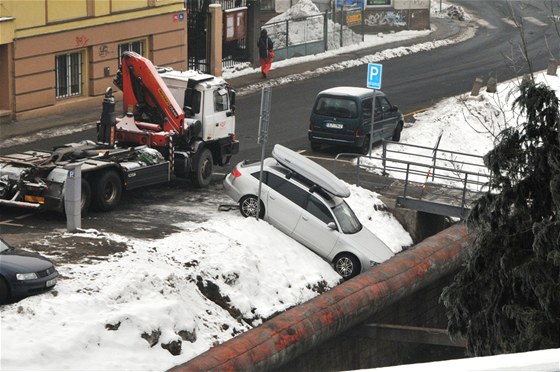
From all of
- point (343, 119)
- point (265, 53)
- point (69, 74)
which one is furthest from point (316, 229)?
point (265, 53)

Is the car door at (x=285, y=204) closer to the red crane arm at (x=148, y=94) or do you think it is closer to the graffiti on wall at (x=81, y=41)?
the red crane arm at (x=148, y=94)

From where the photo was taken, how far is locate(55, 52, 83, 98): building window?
3472 cm

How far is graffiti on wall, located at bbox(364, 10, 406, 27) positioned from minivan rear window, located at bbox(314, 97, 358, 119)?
23857 millimetres

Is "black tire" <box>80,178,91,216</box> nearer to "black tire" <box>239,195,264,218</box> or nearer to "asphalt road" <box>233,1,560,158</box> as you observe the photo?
"black tire" <box>239,195,264,218</box>

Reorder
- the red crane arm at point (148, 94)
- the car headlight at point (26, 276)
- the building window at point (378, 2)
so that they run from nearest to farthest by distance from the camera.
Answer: the car headlight at point (26, 276)
the red crane arm at point (148, 94)
the building window at point (378, 2)

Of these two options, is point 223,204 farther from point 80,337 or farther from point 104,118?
point 80,337

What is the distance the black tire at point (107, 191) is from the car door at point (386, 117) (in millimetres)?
10162

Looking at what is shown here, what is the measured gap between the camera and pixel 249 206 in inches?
953

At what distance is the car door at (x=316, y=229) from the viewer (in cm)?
2370

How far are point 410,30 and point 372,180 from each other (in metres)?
28.2

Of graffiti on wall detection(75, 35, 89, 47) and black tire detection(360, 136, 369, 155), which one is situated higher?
graffiti on wall detection(75, 35, 89, 47)

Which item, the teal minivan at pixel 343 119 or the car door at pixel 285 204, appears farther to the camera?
the teal minivan at pixel 343 119

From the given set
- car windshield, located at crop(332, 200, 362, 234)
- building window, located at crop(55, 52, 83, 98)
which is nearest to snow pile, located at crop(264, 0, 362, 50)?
building window, located at crop(55, 52, 83, 98)

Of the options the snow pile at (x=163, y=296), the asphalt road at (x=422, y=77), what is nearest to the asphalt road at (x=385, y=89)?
the asphalt road at (x=422, y=77)
